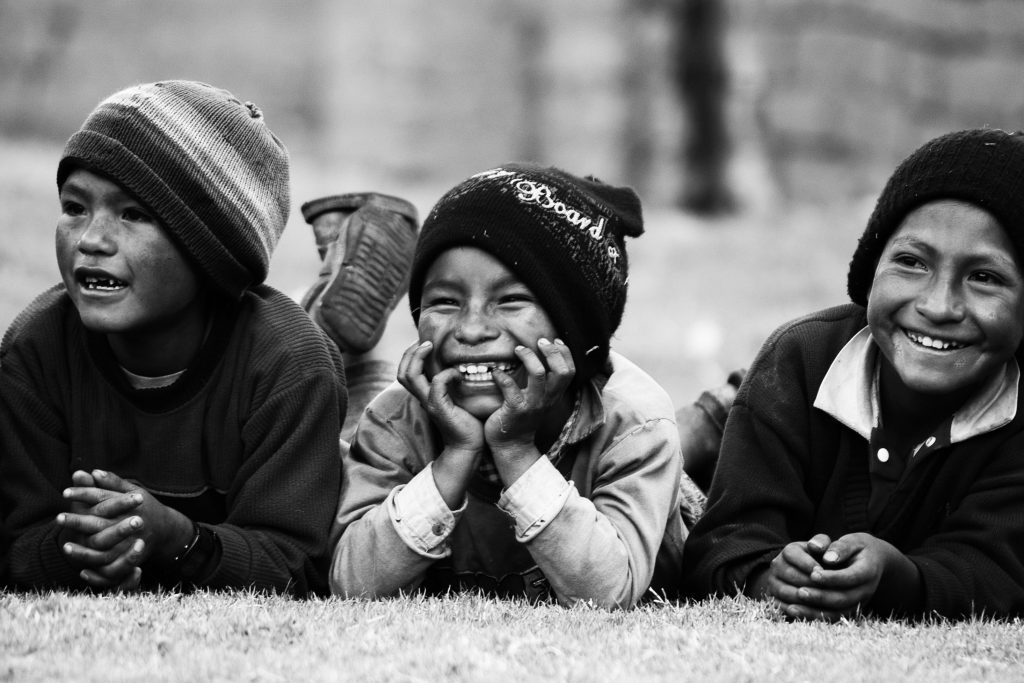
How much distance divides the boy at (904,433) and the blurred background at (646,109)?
4946 millimetres

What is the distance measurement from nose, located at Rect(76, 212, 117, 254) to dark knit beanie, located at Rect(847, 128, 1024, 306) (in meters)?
2.18

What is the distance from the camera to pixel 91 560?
3.62m

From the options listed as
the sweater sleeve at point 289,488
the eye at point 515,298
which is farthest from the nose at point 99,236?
the eye at point 515,298

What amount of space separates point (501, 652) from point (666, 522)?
1125 millimetres

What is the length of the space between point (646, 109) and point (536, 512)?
11369 millimetres

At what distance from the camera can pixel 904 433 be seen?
4129 millimetres

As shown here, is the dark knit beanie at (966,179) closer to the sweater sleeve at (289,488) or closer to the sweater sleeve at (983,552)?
the sweater sleeve at (983,552)

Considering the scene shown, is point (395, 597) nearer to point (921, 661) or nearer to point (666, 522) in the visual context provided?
point (666, 522)

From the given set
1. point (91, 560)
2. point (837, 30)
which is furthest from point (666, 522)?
point (837, 30)

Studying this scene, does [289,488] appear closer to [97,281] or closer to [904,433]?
[97,281]

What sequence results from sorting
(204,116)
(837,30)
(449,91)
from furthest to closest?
(449,91)
(837,30)
(204,116)

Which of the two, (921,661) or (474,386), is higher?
(474,386)

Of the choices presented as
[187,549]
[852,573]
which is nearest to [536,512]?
[852,573]

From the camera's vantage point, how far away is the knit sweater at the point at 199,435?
3986 mm
